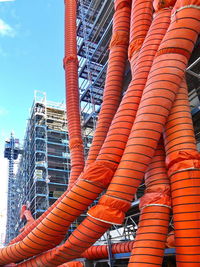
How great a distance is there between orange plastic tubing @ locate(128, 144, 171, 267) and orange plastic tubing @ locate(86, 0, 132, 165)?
206 centimetres

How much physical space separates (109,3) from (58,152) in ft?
47.5

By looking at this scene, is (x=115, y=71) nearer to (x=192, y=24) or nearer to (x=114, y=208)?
(x=192, y=24)

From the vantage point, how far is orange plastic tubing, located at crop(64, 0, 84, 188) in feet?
32.6

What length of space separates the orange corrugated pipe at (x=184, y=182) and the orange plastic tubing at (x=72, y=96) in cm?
525

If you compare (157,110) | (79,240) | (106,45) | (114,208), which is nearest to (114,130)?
(157,110)

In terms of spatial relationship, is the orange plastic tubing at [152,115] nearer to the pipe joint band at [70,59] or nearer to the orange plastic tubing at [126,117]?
the orange plastic tubing at [126,117]

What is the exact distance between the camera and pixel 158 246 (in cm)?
382

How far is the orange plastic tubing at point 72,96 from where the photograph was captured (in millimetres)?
9945

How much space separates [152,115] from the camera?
4227 millimetres

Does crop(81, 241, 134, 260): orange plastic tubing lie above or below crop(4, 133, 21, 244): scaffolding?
below

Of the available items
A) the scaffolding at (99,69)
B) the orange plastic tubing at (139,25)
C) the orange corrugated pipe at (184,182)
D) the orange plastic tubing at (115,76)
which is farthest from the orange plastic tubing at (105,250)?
the orange plastic tubing at (139,25)

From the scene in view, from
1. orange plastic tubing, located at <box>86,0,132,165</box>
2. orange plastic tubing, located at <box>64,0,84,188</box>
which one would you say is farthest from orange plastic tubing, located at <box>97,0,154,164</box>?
orange plastic tubing, located at <box>64,0,84,188</box>

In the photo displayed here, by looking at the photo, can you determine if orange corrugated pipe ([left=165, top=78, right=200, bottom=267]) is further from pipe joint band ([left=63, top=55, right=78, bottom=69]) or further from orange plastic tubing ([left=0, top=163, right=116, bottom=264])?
pipe joint band ([left=63, top=55, right=78, bottom=69])

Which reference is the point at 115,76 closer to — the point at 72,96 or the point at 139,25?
the point at 139,25
